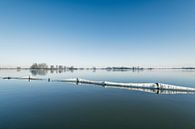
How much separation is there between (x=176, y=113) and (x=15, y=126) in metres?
18.1

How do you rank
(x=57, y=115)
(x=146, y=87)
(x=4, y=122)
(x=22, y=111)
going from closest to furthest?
1. (x=4, y=122)
2. (x=57, y=115)
3. (x=22, y=111)
4. (x=146, y=87)

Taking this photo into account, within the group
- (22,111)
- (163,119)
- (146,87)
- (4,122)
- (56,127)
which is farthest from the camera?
(146,87)

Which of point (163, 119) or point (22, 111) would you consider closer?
point (163, 119)

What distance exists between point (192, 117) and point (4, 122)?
806 inches

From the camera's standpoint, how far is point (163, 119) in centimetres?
1392

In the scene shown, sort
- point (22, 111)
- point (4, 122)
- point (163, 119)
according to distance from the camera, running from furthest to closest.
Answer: point (22, 111), point (163, 119), point (4, 122)

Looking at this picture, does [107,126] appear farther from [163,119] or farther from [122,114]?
[163,119]

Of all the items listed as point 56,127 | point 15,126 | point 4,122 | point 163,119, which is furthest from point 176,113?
point 4,122

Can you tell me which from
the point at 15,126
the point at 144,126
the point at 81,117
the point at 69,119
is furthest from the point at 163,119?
the point at 15,126

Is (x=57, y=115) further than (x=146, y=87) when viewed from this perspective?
No

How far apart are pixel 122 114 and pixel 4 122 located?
503 inches

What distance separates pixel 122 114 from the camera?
15414mm

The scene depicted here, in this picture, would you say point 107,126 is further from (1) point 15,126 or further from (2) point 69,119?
(1) point 15,126

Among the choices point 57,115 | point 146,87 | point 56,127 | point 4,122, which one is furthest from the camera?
point 146,87
